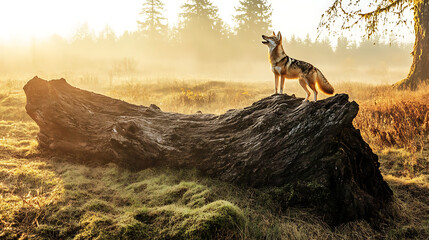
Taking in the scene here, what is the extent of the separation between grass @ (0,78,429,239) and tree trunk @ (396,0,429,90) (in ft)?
22.8

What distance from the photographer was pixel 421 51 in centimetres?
1124

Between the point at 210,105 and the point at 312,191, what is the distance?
33.5 feet

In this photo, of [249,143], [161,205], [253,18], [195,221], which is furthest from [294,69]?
[253,18]

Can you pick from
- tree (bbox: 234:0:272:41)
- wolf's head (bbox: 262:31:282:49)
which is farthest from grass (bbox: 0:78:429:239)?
tree (bbox: 234:0:272:41)

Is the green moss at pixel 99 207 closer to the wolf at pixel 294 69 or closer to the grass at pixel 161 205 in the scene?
the grass at pixel 161 205

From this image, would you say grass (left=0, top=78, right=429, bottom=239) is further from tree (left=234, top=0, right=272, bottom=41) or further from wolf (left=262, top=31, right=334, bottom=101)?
tree (left=234, top=0, right=272, bottom=41)

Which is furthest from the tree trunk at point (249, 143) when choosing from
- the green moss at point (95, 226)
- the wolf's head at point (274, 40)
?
the green moss at point (95, 226)

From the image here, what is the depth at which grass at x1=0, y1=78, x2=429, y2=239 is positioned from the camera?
287 cm

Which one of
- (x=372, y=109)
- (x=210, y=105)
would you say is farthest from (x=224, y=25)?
(x=372, y=109)

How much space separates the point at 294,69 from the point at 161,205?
3.26 meters

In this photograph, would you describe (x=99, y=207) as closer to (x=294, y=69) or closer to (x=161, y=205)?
(x=161, y=205)

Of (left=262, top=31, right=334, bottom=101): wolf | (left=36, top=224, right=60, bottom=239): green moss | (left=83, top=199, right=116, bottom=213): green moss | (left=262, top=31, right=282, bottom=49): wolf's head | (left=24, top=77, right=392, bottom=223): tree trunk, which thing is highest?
(left=262, top=31, right=282, bottom=49): wolf's head

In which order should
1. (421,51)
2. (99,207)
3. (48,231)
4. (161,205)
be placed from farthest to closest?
(421,51), (161,205), (99,207), (48,231)

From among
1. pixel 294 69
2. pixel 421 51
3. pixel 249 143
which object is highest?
pixel 421 51
